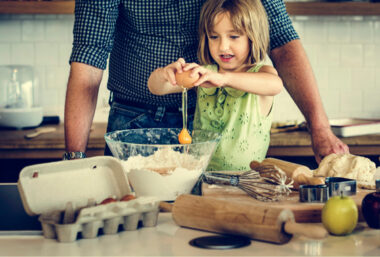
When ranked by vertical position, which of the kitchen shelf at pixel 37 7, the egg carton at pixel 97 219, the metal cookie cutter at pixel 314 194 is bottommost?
the egg carton at pixel 97 219

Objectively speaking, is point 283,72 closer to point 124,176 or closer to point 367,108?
point 124,176

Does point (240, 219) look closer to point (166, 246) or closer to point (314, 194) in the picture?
point (166, 246)

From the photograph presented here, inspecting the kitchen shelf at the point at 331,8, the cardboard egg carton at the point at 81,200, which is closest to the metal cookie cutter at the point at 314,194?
the cardboard egg carton at the point at 81,200

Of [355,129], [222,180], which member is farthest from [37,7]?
[222,180]

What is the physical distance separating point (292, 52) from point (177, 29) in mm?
468

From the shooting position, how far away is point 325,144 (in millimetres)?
1964

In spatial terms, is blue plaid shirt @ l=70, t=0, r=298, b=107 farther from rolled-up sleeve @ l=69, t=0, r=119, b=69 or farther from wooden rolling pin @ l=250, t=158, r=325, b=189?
wooden rolling pin @ l=250, t=158, r=325, b=189

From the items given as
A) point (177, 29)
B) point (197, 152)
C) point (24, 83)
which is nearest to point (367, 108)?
point (177, 29)

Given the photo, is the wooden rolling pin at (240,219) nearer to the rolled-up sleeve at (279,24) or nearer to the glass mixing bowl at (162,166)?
the glass mixing bowl at (162,166)

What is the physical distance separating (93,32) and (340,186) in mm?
1131

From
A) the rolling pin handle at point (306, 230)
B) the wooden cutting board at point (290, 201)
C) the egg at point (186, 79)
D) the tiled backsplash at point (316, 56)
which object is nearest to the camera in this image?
the rolling pin handle at point (306, 230)

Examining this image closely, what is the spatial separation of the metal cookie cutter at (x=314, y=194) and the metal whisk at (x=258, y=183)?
59mm

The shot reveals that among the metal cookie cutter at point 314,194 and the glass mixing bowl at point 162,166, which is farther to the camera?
the glass mixing bowl at point 162,166

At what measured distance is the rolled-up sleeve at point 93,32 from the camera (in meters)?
2.10
